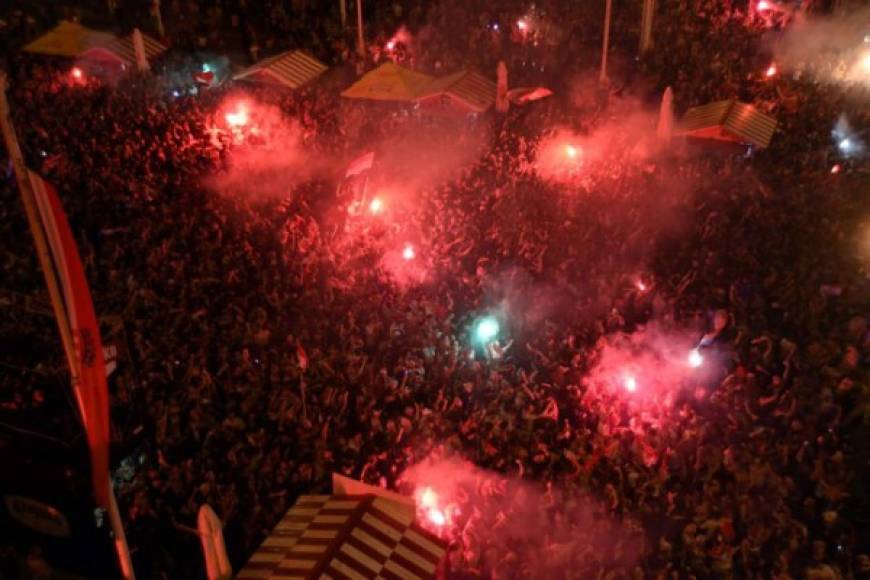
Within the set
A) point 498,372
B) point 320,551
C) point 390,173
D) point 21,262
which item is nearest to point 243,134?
point 390,173

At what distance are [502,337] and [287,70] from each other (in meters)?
7.89

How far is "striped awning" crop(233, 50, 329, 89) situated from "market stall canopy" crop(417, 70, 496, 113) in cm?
255

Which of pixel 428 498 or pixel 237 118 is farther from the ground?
pixel 237 118

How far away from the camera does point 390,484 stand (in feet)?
20.3

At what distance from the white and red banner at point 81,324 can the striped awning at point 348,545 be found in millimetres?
1387

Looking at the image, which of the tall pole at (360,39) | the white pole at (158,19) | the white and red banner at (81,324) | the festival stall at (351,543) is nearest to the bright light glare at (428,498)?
the festival stall at (351,543)

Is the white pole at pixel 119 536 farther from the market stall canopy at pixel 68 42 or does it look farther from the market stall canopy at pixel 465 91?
the market stall canopy at pixel 68 42

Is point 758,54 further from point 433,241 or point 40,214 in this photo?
point 40,214

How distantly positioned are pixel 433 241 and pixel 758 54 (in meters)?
10.0

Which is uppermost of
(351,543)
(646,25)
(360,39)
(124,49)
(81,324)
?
(81,324)

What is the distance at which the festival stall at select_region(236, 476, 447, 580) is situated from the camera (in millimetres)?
4402

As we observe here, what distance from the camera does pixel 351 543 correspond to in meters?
4.55

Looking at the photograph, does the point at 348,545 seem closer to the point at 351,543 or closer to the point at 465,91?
the point at 351,543

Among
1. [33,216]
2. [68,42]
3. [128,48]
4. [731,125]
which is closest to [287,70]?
[128,48]
